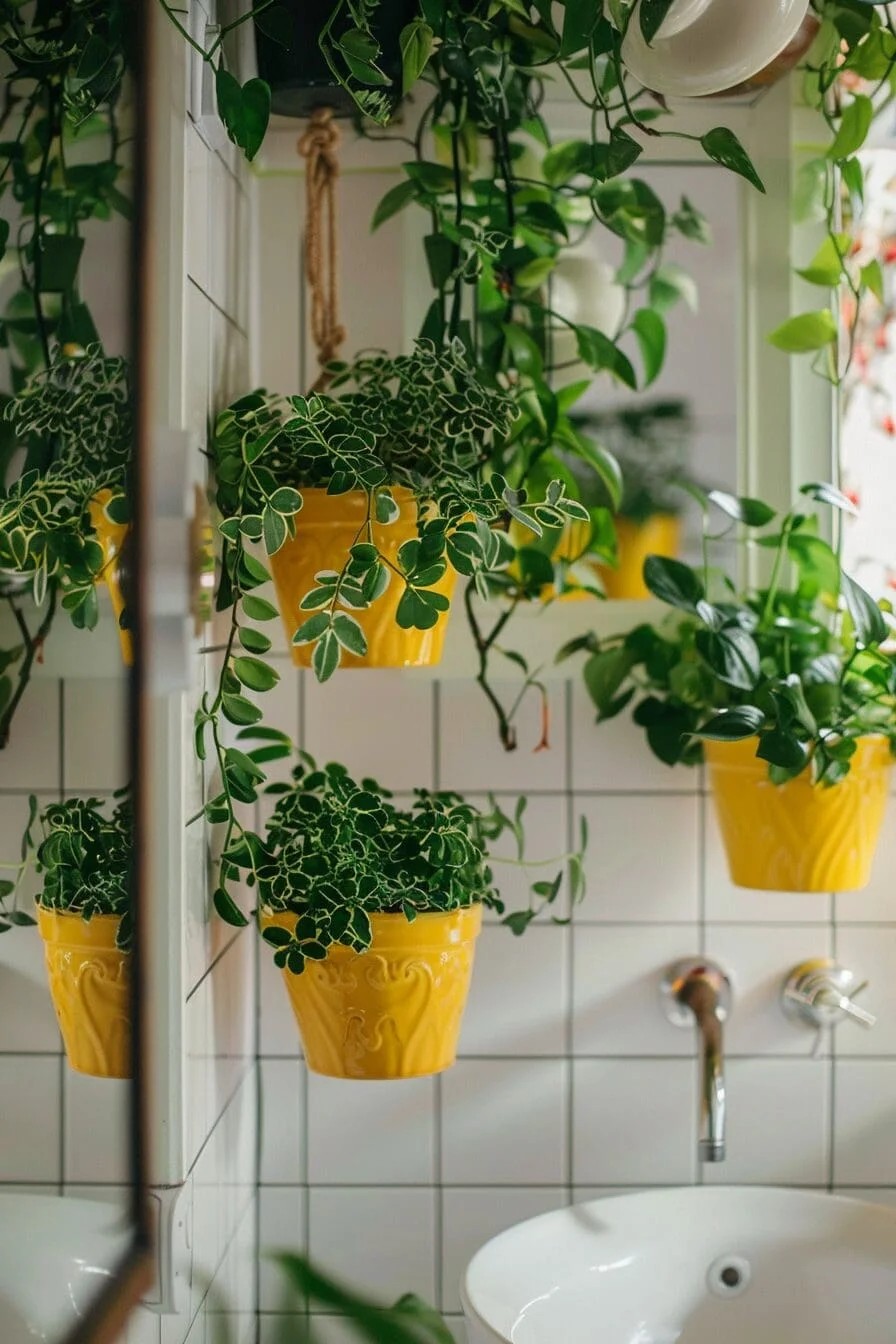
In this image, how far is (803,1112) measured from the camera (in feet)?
4.53

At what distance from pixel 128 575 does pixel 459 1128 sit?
31.1 inches

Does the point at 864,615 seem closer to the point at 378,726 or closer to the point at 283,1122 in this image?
the point at 378,726

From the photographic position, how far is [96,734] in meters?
0.87

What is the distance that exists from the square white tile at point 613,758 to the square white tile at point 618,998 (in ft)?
0.53

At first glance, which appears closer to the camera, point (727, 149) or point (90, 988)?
point (90, 988)

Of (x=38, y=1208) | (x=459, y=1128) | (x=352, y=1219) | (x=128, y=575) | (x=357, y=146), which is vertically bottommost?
(x=352, y=1219)

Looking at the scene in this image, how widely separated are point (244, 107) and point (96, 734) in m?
0.52

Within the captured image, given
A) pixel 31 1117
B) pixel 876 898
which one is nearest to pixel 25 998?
pixel 31 1117

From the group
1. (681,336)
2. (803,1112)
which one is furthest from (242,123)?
(803,1112)

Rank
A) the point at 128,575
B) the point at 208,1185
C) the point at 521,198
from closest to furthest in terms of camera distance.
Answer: the point at 128,575 < the point at 208,1185 < the point at 521,198

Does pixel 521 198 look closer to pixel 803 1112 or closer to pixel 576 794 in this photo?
pixel 576 794

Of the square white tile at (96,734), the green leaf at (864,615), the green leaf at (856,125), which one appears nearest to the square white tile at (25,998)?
the square white tile at (96,734)

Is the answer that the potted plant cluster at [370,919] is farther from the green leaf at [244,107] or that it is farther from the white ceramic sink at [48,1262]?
the green leaf at [244,107]

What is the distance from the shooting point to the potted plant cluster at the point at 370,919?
3.50 feet
